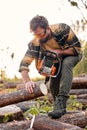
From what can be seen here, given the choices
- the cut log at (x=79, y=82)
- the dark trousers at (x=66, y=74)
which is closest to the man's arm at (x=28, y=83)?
the dark trousers at (x=66, y=74)

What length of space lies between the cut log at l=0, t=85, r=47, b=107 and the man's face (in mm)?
743

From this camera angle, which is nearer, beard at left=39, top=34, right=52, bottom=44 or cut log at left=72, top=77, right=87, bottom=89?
beard at left=39, top=34, right=52, bottom=44

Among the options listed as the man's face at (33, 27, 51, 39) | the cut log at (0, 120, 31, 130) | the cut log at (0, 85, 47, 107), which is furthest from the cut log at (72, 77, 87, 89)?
the cut log at (0, 120, 31, 130)

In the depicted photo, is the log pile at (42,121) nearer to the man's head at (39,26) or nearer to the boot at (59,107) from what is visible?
the boot at (59,107)

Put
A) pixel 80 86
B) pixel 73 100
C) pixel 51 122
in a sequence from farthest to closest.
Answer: pixel 73 100, pixel 80 86, pixel 51 122

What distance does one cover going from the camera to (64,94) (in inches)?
245

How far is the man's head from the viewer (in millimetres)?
5992

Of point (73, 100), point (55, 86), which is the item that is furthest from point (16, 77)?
point (55, 86)

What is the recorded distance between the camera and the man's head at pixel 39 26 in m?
5.99

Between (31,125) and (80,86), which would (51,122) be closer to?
(31,125)

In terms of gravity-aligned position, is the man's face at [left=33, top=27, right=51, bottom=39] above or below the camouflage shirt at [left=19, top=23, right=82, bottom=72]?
above

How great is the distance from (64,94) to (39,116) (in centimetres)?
48

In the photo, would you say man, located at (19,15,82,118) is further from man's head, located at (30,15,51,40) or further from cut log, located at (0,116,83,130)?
cut log, located at (0,116,83,130)

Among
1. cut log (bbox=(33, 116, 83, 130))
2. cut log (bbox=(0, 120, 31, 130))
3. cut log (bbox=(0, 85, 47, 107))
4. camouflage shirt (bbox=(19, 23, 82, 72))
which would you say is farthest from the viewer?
cut log (bbox=(0, 85, 47, 107))
